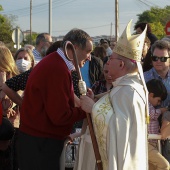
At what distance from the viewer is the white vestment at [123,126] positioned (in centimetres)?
360

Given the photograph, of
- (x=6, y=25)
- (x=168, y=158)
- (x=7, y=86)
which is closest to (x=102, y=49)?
(x=168, y=158)

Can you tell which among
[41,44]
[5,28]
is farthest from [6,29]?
[41,44]

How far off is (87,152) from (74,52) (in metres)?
0.93

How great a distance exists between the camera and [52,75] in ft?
12.7

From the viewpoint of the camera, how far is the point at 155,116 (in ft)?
17.5

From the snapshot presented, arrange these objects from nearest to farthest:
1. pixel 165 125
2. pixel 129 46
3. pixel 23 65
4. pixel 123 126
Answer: pixel 123 126 → pixel 129 46 → pixel 165 125 → pixel 23 65

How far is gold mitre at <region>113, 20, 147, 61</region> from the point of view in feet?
12.7

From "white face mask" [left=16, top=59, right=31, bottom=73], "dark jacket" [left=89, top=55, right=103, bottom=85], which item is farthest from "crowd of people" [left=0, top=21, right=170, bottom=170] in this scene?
"dark jacket" [left=89, top=55, right=103, bottom=85]

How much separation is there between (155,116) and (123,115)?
1.82 meters

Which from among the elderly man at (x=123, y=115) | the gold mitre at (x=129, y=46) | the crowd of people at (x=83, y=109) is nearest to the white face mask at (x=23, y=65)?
the crowd of people at (x=83, y=109)

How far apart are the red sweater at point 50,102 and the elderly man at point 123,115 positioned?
0.55ft

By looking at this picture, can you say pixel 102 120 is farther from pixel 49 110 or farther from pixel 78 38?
pixel 78 38

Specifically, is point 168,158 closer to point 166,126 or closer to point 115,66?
point 166,126

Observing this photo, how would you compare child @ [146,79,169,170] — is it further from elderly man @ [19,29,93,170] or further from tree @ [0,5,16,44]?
tree @ [0,5,16,44]
